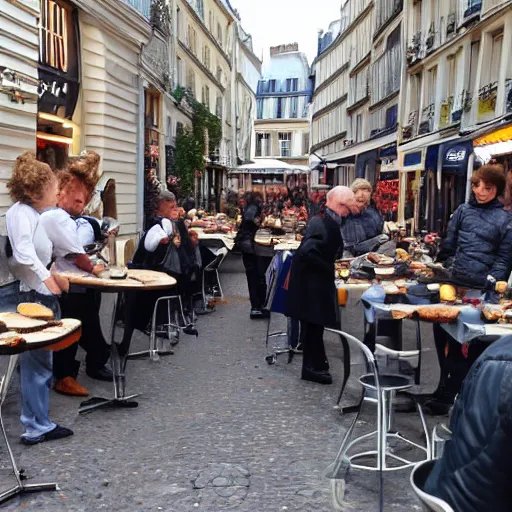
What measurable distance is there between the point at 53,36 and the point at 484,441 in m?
11.9

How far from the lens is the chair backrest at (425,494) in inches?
69.0

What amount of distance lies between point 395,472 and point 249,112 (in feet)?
169

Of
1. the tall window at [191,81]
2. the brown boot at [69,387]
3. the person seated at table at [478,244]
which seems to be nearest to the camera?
the person seated at table at [478,244]

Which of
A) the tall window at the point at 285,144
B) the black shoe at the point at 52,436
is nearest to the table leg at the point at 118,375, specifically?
the black shoe at the point at 52,436

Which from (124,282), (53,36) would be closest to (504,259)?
(124,282)

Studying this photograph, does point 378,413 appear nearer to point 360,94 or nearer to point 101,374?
point 101,374

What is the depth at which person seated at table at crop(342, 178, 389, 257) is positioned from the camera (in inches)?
317

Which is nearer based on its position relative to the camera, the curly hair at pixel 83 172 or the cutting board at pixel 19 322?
the cutting board at pixel 19 322

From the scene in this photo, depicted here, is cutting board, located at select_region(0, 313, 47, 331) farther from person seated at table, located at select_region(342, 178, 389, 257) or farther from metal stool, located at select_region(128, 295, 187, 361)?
person seated at table, located at select_region(342, 178, 389, 257)

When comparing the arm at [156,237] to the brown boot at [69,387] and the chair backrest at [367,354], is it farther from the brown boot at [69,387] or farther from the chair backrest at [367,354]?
the chair backrest at [367,354]

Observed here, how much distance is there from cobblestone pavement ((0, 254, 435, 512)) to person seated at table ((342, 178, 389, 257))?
1.28m

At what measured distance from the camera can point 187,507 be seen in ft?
13.2

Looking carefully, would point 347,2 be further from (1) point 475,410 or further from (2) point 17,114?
(1) point 475,410

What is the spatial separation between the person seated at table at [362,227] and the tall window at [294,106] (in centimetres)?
6766
